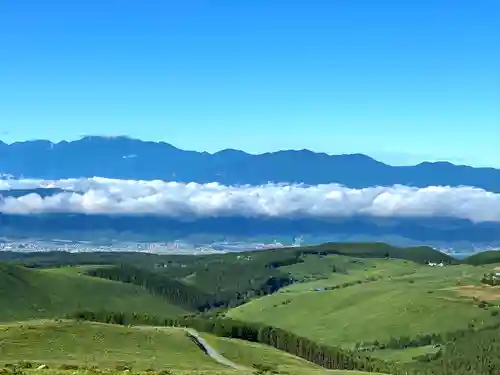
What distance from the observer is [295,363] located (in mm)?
176000

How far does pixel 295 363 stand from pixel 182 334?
35.3m

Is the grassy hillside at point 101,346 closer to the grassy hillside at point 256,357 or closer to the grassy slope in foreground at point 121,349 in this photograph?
the grassy slope in foreground at point 121,349

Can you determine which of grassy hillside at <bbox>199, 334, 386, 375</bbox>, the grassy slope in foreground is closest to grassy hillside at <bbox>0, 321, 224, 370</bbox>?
the grassy slope in foreground

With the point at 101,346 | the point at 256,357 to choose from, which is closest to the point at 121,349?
the point at 101,346

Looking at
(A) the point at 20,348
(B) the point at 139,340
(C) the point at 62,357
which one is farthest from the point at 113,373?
(B) the point at 139,340

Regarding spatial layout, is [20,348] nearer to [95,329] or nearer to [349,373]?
[95,329]

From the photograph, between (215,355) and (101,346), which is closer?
(101,346)

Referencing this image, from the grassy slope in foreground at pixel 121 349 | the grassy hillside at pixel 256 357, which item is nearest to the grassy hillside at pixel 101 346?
the grassy slope in foreground at pixel 121 349

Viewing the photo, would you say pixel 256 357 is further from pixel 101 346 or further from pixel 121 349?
pixel 101 346

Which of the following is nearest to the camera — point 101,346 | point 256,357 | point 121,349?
point 121,349

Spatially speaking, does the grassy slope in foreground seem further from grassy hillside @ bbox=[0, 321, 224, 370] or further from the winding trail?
the winding trail

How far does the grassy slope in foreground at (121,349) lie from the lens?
134000mm

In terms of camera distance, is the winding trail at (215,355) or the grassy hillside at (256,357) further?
the grassy hillside at (256,357)

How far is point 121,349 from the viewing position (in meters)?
156
